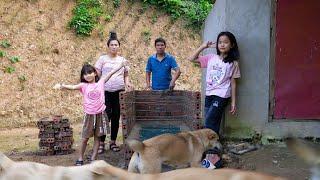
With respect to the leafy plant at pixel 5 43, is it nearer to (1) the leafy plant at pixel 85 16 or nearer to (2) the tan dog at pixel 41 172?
(1) the leafy plant at pixel 85 16

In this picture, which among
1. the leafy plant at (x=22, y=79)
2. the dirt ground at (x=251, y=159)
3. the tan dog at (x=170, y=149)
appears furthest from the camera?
the leafy plant at (x=22, y=79)

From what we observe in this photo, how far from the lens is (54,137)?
787 centimetres

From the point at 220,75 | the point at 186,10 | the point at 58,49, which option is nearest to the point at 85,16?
Result: the point at 58,49

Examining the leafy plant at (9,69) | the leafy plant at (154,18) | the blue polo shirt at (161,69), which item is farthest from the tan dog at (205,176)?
the leafy plant at (154,18)

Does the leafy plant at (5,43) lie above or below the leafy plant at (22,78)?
above

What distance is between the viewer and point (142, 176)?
8.90 feet

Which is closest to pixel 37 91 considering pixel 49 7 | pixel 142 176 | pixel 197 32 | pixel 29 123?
pixel 29 123

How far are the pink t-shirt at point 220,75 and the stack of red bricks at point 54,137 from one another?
2.69m

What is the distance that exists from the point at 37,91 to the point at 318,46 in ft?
27.0

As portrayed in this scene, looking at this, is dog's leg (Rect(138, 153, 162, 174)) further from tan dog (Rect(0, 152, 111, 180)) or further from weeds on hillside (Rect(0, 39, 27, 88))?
weeds on hillside (Rect(0, 39, 27, 88))

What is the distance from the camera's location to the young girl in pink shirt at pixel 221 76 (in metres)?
6.48

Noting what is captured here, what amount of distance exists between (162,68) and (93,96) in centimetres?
137

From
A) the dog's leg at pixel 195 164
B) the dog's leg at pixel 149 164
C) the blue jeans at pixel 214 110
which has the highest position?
the blue jeans at pixel 214 110

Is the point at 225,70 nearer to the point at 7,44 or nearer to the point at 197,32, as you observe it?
the point at 7,44
